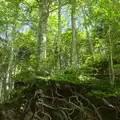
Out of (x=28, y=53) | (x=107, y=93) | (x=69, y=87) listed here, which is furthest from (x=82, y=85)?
(x=28, y=53)

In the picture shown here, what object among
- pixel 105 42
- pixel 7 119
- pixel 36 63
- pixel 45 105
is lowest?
pixel 7 119

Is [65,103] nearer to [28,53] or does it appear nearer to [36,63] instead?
[36,63]

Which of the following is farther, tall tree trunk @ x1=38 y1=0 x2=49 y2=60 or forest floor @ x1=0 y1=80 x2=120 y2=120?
tall tree trunk @ x1=38 y1=0 x2=49 y2=60

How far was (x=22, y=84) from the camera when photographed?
5.82 metres

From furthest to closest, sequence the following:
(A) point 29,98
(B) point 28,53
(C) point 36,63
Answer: (B) point 28,53 → (C) point 36,63 → (A) point 29,98

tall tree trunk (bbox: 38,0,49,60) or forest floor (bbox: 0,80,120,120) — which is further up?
tall tree trunk (bbox: 38,0,49,60)

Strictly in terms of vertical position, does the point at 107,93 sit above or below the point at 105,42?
below

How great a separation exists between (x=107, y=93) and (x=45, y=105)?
5.09 ft

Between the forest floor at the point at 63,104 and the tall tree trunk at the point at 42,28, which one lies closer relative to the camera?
the forest floor at the point at 63,104

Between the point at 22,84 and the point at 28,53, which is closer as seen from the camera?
the point at 22,84

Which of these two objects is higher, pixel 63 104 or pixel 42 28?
pixel 42 28

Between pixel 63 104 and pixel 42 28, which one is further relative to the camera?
pixel 42 28

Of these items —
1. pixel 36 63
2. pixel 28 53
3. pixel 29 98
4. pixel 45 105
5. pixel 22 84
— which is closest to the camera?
pixel 45 105

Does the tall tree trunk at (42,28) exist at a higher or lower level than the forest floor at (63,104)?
higher
